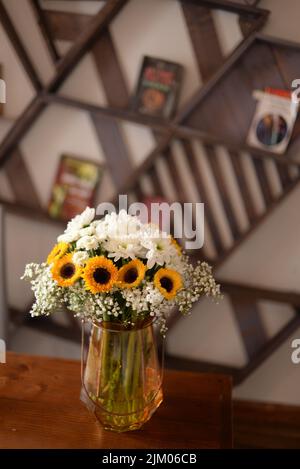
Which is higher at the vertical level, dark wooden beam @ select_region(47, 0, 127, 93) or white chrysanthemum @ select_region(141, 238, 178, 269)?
dark wooden beam @ select_region(47, 0, 127, 93)

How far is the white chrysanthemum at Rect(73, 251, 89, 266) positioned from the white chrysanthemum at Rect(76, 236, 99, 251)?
0.02 m

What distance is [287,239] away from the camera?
2.31 metres

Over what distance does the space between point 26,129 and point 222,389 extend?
1340 millimetres

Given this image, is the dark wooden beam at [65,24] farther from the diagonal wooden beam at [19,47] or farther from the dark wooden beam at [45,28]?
the diagonal wooden beam at [19,47]

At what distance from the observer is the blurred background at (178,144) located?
2.16 metres

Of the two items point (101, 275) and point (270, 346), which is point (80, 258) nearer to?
point (101, 275)

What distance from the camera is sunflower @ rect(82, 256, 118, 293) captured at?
1265 mm

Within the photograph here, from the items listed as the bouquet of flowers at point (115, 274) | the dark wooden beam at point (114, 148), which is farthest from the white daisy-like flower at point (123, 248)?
the dark wooden beam at point (114, 148)

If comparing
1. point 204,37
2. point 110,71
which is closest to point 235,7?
point 204,37

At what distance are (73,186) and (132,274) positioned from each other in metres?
1.13

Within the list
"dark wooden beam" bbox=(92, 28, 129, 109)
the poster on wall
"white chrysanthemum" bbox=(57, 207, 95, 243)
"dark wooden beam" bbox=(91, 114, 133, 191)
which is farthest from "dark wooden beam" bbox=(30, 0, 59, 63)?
"white chrysanthemum" bbox=(57, 207, 95, 243)

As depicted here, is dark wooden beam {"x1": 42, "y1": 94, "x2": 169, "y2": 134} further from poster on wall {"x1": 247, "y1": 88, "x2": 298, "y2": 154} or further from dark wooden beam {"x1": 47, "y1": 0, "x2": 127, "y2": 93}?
poster on wall {"x1": 247, "y1": 88, "x2": 298, "y2": 154}

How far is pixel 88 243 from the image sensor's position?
4.23 feet
